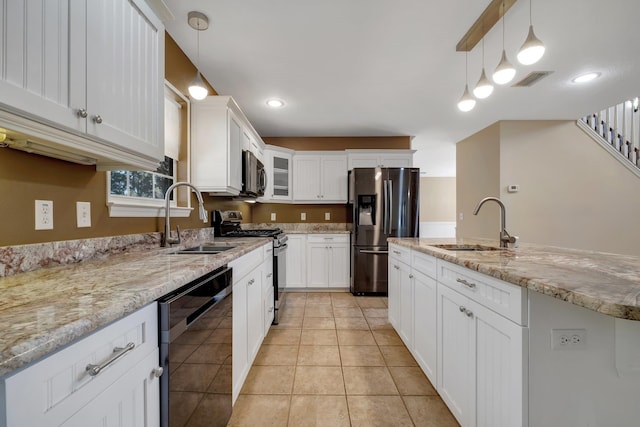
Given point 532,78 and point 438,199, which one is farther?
point 438,199

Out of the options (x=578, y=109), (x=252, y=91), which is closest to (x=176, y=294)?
(x=252, y=91)

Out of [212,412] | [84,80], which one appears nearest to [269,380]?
[212,412]

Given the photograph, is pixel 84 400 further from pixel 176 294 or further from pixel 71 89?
pixel 71 89

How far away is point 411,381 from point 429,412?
0.94 feet

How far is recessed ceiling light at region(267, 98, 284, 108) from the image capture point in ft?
10.5

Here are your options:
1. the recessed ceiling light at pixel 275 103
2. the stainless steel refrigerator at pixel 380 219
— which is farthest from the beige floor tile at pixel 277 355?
the recessed ceiling light at pixel 275 103

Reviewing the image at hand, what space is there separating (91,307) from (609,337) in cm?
151

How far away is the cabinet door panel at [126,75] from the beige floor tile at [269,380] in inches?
61.4

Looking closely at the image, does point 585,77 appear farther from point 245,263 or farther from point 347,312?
point 245,263

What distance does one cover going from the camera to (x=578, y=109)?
3.59 metres

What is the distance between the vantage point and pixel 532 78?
2752 mm

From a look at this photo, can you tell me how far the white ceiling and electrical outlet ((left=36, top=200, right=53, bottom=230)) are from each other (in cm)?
151

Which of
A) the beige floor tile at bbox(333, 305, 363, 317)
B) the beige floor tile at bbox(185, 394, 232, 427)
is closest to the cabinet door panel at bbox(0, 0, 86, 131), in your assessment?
the beige floor tile at bbox(185, 394, 232, 427)

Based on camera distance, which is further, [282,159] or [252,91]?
[282,159]
